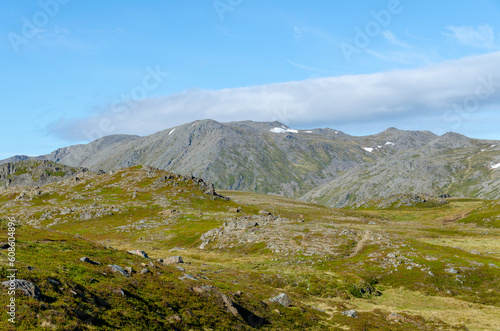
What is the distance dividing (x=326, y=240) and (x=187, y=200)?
9470 centimetres

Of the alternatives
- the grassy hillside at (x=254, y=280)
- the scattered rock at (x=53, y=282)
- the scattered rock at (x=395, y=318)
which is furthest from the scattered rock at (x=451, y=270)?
the scattered rock at (x=53, y=282)

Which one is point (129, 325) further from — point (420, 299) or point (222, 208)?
point (222, 208)

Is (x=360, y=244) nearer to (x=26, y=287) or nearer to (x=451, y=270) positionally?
(x=451, y=270)

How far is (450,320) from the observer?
40.0 metres

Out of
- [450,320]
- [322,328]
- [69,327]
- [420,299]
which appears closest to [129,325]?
[69,327]

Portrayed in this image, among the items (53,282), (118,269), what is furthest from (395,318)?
(53,282)

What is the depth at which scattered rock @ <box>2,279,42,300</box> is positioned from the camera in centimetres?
2288

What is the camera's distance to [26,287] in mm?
23234

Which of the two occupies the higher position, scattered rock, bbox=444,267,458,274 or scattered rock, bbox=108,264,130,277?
scattered rock, bbox=108,264,130,277

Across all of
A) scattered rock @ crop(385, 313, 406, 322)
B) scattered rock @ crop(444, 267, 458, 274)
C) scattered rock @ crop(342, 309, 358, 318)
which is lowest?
scattered rock @ crop(385, 313, 406, 322)

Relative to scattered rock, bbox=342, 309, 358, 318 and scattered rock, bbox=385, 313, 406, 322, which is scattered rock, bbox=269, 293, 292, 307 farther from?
scattered rock, bbox=385, 313, 406, 322

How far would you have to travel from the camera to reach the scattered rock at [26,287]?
2288cm

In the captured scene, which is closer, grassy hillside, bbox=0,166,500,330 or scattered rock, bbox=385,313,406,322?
grassy hillside, bbox=0,166,500,330

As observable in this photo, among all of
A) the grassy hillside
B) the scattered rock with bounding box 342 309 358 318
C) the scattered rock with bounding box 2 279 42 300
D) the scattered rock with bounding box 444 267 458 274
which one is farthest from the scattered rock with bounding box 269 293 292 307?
the scattered rock with bounding box 444 267 458 274
